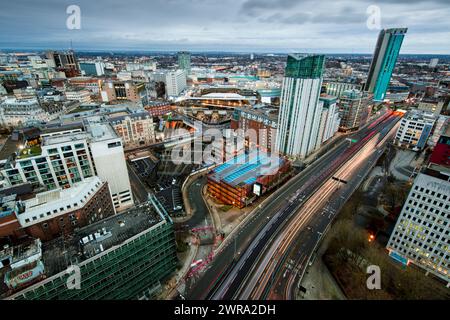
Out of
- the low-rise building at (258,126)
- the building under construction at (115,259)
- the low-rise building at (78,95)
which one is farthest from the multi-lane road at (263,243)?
the low-rise building at (78,95)

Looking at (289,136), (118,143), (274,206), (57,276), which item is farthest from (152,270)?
(289,136)

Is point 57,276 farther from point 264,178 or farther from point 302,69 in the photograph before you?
point 302,69

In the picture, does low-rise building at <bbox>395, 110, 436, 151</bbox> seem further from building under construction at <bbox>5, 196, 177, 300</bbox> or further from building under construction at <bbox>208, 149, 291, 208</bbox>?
building under construction at <bbox>5, 196, 177, 300</bbox>

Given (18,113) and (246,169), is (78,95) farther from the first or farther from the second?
(246,169)

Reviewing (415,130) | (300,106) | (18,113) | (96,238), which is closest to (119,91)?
(18,113)

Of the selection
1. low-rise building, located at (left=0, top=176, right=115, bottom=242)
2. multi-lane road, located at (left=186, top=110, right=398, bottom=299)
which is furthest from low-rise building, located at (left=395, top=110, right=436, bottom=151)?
low-rise building, located at (left=0, top=176, right=115, bottom=242)
